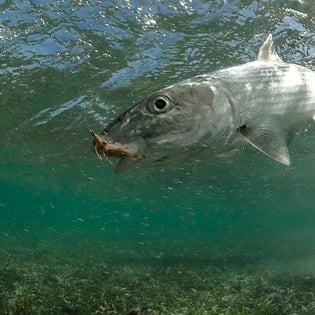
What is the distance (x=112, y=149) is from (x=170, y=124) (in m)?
0.44

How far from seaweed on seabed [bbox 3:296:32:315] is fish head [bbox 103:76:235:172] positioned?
763 cm

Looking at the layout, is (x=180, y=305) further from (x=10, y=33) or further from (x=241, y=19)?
(x=10, y=33)

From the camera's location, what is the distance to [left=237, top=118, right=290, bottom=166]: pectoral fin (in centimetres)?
347

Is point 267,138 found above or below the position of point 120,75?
above

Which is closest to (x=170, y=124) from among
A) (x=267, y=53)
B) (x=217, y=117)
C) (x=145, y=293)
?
(x=217, y=117)

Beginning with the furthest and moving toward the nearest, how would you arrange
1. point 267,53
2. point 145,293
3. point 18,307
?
point 145,293
point 18,307
point 267,53

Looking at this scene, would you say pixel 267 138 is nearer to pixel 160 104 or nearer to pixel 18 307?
pixel 160 104

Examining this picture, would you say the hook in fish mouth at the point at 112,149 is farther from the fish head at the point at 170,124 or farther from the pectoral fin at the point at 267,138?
the pectoral fin at the point at 267,138

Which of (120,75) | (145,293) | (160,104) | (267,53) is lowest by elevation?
(145,293)

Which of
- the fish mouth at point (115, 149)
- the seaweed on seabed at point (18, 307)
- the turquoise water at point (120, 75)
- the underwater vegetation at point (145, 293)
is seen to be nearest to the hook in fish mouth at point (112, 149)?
the fish mouth at point (115, 149)

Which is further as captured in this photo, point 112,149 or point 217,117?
point 217,117

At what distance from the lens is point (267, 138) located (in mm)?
3568

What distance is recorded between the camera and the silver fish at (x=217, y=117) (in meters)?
3.15

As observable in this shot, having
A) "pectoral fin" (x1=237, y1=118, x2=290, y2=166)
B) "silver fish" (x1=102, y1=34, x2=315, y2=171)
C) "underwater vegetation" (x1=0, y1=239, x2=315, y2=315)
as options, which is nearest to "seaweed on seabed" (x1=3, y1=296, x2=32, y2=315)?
"underwater vegetation" (x1=0, y1=239, x2=315, y2=315)
